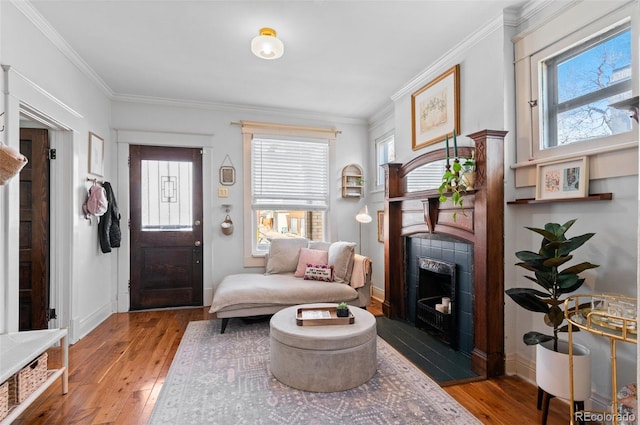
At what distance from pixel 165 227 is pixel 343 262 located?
231 cm

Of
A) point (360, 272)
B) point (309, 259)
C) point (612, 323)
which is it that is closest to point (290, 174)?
point (309, 259)

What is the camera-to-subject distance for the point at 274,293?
3199 mm

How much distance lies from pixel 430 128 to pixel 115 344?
3.65m

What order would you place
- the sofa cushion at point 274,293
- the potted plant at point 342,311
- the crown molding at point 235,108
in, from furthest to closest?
1. the crown molding at point 235,108
2. the sofa cushion at point 274,293
3. the potted plant at point 342,311

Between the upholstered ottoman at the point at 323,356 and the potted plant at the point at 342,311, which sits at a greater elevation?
the potted plant at the point at 342,311

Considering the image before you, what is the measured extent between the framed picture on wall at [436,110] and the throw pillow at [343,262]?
53.4 inches

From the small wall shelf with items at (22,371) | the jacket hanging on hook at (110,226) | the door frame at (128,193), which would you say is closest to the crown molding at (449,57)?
the door frame at (128,193)

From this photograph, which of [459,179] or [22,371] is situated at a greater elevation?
[459,179]

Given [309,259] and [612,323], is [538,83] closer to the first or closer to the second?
[612,323]

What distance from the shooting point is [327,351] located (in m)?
2.08

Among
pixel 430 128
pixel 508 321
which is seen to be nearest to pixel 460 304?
pixel 508 321

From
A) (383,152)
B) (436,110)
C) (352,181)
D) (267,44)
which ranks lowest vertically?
(352,181)

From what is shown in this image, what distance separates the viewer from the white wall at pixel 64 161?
7.01 ft

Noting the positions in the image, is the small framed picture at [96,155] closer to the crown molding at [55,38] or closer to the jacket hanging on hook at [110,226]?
the jacket hanging on hook at [110,226]
